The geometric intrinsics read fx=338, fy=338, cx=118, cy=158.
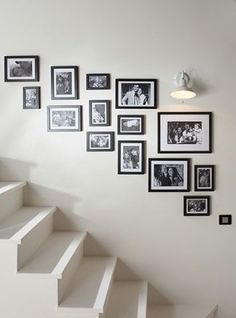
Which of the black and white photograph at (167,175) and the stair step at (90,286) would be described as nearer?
the stair step at (90,286)

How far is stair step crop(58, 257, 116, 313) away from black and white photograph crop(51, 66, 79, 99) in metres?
1.52

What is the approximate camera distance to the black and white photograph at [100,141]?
10.2 feet

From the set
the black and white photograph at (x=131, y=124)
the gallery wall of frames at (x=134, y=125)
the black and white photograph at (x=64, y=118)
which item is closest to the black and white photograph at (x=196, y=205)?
the gallery wall of frames at (x=134, y=125)

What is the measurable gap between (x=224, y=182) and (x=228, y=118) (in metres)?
0.59

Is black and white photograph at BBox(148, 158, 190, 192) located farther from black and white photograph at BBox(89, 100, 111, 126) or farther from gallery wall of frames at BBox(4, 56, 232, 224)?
black and white photograph at BBox(89, 100, 111, 126)

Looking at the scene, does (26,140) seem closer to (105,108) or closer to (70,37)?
(105,108)

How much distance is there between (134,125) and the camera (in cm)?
311

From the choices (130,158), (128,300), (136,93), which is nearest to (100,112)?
(136,93)

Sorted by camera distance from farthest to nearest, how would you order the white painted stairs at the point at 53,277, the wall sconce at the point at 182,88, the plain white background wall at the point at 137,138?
the plain white background wall at the point at 137,138
the wall sconce at the point at 182,88
the white painted stairs at the point at 53,277

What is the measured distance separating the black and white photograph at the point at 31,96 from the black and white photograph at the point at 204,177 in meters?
1.59

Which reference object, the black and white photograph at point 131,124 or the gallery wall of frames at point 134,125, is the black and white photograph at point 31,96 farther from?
the black and white photograph at point 131,124

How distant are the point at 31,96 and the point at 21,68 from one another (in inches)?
10.7

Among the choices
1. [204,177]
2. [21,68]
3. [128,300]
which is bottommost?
[128,300]

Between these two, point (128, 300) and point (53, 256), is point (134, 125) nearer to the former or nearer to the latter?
point (53, 256)
